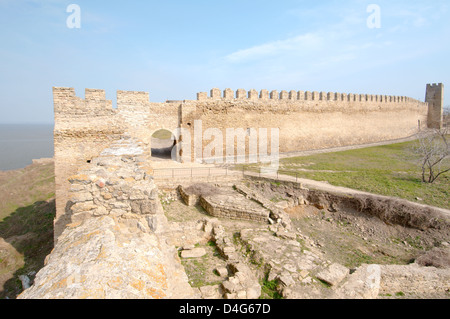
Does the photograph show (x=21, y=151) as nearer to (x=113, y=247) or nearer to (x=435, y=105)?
(x=113, y=247)

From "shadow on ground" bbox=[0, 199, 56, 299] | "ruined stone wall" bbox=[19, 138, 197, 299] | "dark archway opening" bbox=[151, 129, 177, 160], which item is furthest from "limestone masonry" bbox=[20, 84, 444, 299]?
"shadow on ground" bbox=[0, 199, 56, 299]

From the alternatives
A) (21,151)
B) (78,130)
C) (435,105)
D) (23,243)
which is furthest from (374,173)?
(21,151)

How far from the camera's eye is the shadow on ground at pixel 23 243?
823 cm

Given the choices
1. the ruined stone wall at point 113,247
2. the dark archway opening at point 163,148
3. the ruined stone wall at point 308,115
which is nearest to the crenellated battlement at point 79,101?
the ruined stone wall at point 308,115

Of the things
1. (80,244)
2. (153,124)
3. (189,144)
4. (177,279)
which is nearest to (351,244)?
(177,279)

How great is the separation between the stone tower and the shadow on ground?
135 ft

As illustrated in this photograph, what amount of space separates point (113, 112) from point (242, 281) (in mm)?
8624

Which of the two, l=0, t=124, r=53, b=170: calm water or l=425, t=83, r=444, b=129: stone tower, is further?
l=0, t=124, r=53, b=170: calm water

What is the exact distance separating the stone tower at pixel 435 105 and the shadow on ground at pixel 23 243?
135 ft

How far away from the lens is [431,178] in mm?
12508

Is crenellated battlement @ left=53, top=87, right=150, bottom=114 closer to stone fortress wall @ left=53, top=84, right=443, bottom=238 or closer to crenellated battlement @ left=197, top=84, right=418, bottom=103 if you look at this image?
stone fortress wall @ left=53, top=84, right=443, bottom=238

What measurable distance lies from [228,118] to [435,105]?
1279 inches

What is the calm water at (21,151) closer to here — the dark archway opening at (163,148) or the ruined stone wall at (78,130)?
the dark archway opening at (163,148)

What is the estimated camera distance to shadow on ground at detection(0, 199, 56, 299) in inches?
324
